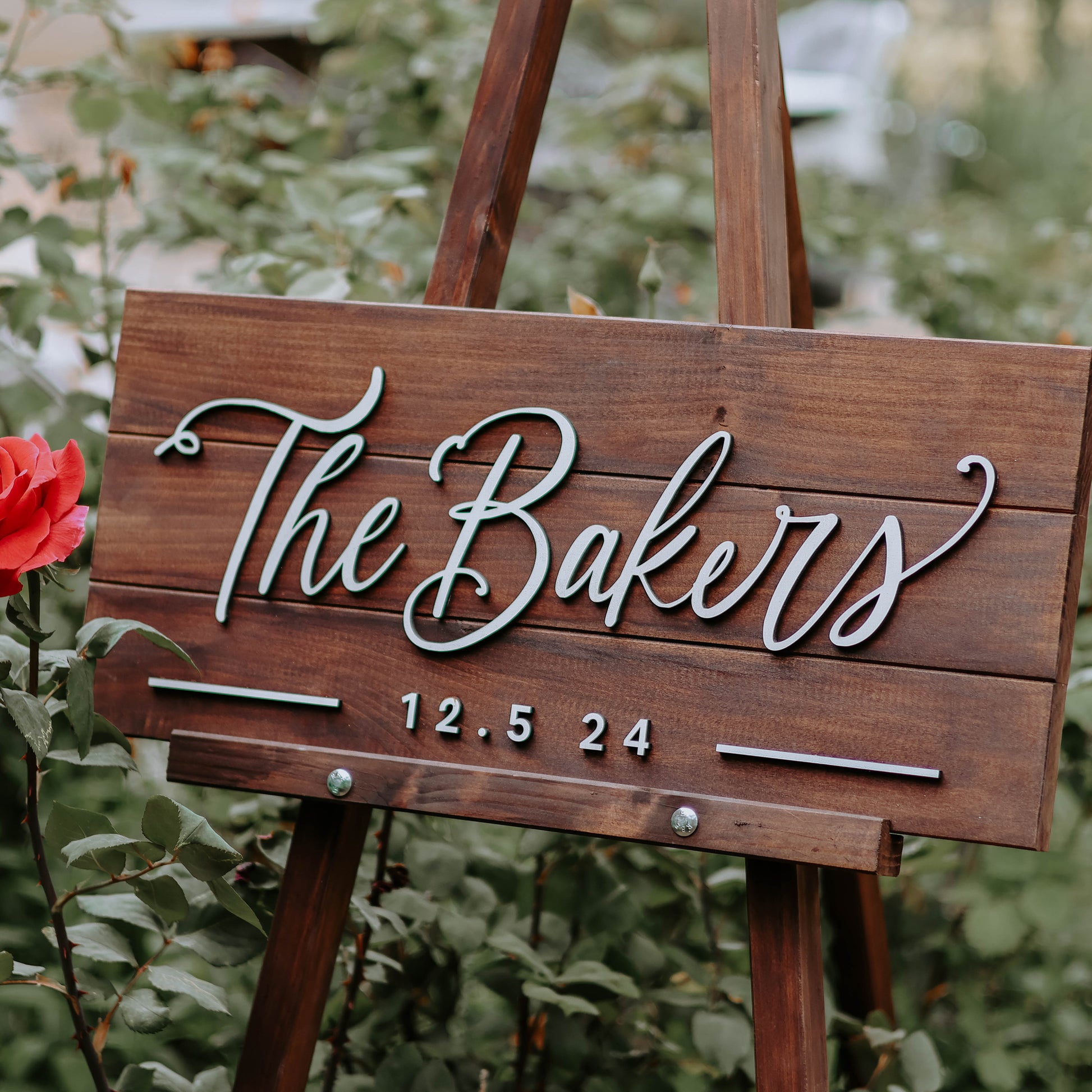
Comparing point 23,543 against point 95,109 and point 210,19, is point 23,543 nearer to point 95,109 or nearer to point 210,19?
point 95,109

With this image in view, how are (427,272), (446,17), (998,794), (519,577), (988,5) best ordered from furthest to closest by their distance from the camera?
(988,5) → (446,17) → (427,272) → (519,577) → (998,794)

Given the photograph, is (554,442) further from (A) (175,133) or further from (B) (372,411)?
(A) (175,133)

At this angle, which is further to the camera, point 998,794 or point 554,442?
point 554,442

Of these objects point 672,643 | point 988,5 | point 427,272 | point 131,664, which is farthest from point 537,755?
point 988,5

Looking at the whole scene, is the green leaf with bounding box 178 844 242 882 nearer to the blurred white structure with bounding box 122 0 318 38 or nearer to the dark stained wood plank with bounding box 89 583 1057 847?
the dark stained wood plank with bounding box 89 583 1057 847

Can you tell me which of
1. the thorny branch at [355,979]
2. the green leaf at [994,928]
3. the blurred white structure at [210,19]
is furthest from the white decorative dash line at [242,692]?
the blurred white structure at [210,19]

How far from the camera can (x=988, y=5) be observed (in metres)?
8.59

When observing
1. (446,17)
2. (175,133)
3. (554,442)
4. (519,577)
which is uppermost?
(446,17)

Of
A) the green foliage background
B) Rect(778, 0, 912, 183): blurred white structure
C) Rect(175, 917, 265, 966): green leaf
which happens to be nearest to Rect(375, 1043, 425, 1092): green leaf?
the green foliage background

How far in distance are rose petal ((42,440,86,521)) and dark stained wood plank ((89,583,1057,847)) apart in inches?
9.3

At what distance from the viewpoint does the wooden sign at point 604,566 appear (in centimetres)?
82

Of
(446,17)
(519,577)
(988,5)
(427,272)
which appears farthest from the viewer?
(988,5)

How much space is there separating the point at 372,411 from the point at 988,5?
30.7 ft

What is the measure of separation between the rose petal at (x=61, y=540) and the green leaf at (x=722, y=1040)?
810 mm
